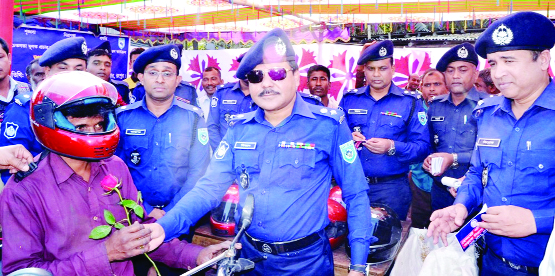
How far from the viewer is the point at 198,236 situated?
3211mm

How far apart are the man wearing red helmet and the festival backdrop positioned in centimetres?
717

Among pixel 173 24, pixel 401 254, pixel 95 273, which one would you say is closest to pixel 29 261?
pixel 95 273

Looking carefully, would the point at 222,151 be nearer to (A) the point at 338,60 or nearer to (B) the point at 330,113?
(B) the point at 330,113

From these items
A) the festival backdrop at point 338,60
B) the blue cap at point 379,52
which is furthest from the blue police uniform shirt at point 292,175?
the festival backdrop at point 338,60

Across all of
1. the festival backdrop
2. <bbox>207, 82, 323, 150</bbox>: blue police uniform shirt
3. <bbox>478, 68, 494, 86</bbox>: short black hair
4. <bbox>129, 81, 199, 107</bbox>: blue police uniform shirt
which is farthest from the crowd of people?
the festival backdrop

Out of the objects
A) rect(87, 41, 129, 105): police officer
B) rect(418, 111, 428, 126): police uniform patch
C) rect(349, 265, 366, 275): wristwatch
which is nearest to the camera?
rect(349, 265, 366, 275): wristwatch

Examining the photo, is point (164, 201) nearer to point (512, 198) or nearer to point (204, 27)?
point (512, 198)

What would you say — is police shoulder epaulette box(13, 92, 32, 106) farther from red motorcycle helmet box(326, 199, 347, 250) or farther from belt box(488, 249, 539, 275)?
belt box(488, 249, 539, 275)

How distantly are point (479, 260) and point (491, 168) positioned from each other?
26.1 inches

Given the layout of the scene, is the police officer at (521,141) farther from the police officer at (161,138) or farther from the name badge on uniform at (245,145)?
the police officer at (161,138)

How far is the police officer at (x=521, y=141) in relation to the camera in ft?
7.25

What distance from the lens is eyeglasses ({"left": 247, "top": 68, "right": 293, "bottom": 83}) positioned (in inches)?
89.8

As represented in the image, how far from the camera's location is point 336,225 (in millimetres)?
2910

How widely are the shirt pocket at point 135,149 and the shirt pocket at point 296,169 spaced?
1696 mm
